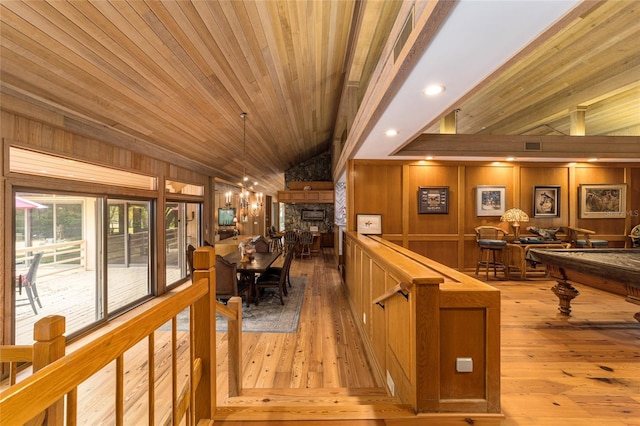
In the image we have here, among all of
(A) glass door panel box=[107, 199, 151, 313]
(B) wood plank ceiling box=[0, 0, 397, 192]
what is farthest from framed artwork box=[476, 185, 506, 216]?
(A) glass door panel box=[107, 199, 151, 313]

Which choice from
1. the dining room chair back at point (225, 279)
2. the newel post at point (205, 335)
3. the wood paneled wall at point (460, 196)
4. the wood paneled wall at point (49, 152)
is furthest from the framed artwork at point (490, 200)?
the wood paneled wall at point (49, 152)

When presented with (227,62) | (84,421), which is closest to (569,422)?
(84,421)

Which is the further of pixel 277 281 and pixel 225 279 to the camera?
pixel 277 281

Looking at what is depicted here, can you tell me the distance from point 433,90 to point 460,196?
3.76m

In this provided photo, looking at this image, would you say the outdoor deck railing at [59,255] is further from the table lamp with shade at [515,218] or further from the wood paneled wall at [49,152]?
the table lamp with shade at [515,218]

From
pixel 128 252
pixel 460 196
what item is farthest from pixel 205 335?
pixel 460 196

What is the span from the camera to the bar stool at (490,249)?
490 cm

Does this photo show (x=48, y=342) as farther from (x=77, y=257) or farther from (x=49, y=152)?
(x=77, y=257)

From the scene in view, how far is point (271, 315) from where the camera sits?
3975 millimetres

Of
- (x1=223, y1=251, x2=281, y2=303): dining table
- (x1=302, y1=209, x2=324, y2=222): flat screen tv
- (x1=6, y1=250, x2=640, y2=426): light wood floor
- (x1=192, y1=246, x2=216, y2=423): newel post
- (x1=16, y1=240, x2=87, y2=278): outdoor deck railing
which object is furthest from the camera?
(x1=302, y1=209, x2=324, y2=222): flat screen tv

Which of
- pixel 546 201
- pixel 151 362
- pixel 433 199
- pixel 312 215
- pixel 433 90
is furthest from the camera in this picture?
pixel 312 215

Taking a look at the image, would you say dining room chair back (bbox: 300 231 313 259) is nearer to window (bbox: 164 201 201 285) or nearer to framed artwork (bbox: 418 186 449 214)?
window (bbox: 164 201 201 285)

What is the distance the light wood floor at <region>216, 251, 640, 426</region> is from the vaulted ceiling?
235 cm

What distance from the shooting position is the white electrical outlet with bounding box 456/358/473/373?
63.0 inches
